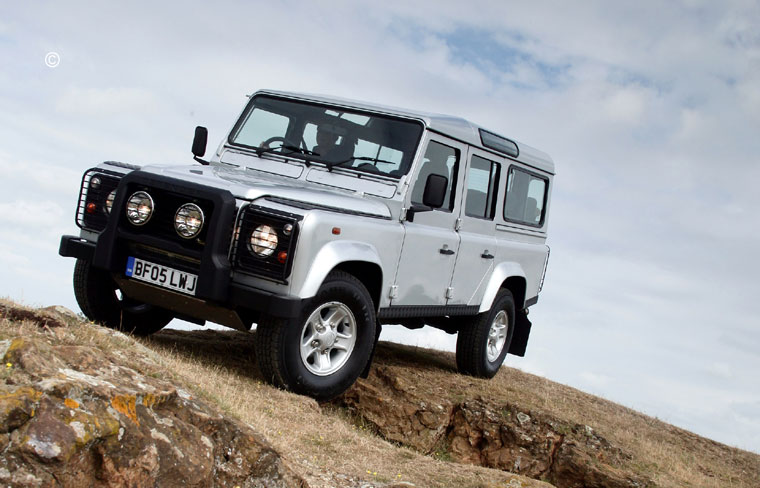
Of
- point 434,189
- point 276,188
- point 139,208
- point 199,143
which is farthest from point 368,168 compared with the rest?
point 139,208

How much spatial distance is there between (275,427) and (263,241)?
1.29 meters

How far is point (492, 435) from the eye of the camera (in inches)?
303

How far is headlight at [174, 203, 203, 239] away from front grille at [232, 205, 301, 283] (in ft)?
0.97

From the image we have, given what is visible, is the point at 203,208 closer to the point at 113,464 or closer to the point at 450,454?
the point at 113,464

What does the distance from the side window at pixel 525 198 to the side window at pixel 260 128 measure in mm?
2798

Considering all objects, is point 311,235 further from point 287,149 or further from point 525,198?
point 525,198

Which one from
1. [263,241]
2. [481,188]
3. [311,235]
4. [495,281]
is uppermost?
[481,188]

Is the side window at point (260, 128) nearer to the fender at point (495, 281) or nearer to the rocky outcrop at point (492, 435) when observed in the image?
the rocky outcrop at point (492, 435)

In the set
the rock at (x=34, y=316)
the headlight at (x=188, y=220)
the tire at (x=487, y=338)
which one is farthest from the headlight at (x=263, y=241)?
the tire at (x=487, y=338)

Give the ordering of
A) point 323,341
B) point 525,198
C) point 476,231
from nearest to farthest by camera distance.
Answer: point 323,341, point 476,231, point 525,198

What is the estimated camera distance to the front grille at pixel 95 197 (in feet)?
21.7

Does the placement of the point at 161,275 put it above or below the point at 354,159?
below

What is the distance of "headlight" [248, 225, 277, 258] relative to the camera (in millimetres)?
5664

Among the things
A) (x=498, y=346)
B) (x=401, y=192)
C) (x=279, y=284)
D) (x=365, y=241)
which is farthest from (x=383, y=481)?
(x=498, y=346)
